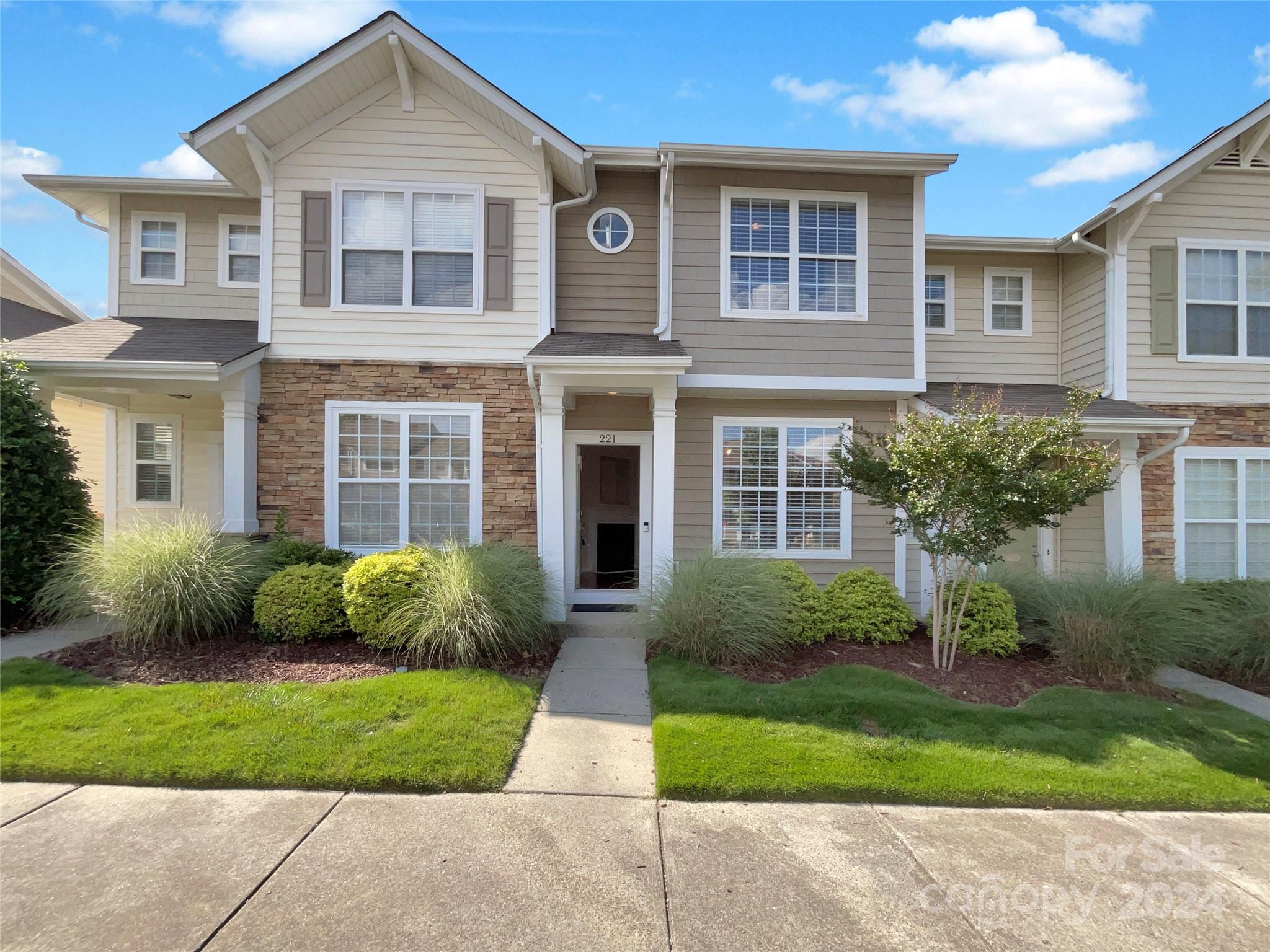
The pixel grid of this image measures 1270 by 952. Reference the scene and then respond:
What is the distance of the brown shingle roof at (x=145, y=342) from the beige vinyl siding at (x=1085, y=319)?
453 inches

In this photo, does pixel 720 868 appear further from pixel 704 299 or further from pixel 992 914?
pixel 704 299

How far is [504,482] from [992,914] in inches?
271

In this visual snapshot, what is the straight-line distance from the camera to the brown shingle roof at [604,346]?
7746 mm

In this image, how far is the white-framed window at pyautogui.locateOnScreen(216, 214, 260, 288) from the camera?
10.0 metres

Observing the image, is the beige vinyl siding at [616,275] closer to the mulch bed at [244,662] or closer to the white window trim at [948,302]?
the white window trim at [948,302]

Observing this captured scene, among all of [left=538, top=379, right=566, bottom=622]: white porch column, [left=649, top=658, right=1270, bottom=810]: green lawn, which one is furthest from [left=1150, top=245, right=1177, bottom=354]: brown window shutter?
[left=538, top=379, right=566, bottom=622]: white porch column

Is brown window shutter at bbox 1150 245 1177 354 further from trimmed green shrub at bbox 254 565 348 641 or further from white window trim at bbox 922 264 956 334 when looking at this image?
trimmed green shrub at bbox 254 565 348 641

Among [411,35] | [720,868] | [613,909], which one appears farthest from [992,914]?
[411,35]

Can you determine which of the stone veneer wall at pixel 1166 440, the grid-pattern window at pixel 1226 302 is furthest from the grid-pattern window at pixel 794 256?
the grid-pattern window at pixel 1226 302

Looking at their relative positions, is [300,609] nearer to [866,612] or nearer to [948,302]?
[866,612]

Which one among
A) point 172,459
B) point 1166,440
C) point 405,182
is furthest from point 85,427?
point 1166,440

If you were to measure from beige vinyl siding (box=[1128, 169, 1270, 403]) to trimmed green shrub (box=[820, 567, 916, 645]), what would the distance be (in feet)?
17.4

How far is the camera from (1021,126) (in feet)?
36.8

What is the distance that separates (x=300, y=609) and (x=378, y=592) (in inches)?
32.2
